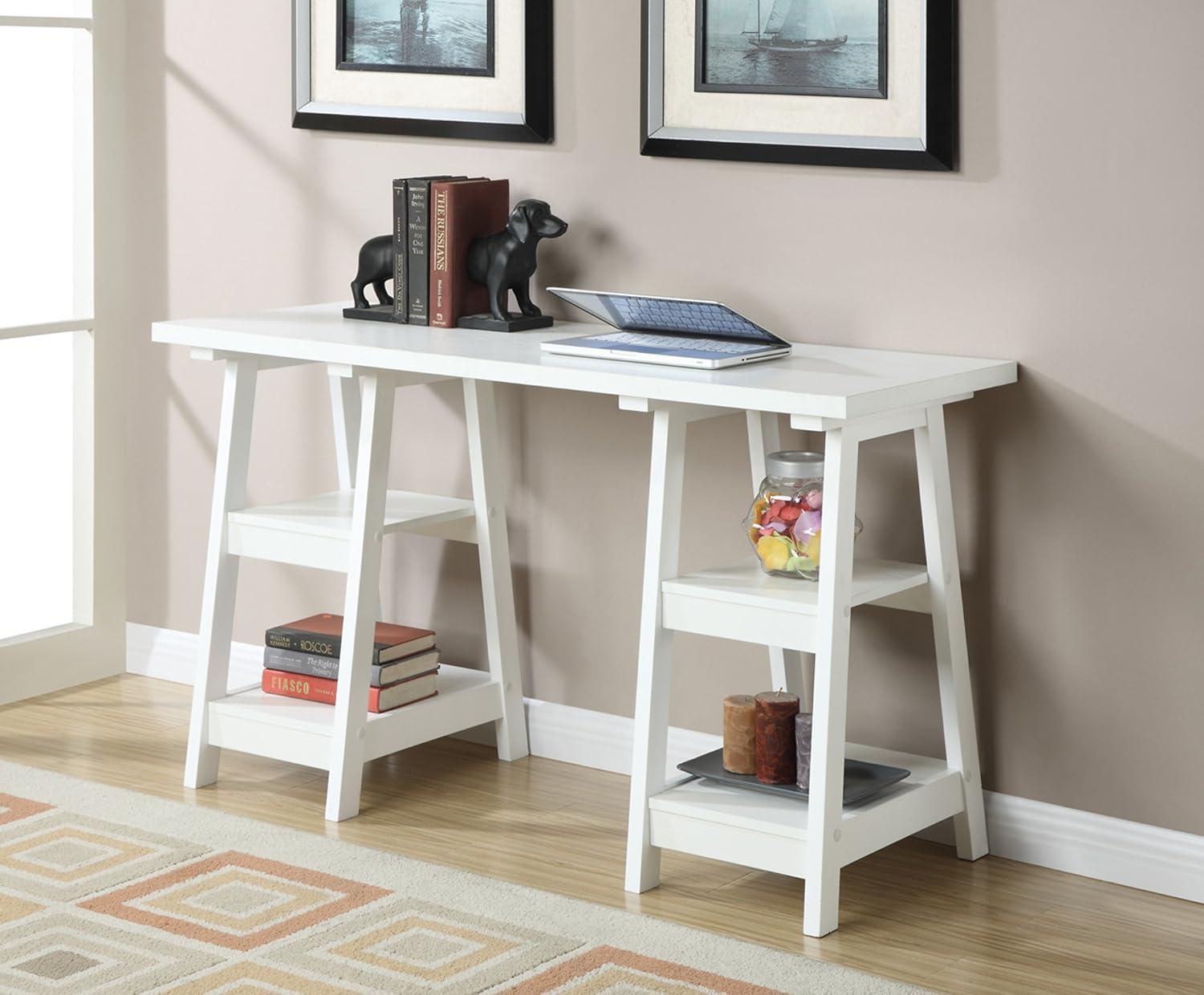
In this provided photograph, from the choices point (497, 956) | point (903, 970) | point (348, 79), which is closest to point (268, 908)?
point (497, 956)

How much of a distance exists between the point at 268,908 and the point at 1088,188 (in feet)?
5.13

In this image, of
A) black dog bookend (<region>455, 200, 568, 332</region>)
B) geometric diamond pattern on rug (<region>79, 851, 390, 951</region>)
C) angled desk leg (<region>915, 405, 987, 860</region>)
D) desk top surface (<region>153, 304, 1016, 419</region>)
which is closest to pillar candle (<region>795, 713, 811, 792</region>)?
angled desk leg (<region>915, 405, 987, 860</region>)

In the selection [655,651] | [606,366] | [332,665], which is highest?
[606,366]

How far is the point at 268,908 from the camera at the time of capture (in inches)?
100

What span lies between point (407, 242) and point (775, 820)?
1177 mm

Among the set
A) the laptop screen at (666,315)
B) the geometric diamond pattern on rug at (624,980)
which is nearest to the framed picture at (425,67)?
the laptop screen at (666,315)

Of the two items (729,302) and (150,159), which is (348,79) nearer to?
(150,159)

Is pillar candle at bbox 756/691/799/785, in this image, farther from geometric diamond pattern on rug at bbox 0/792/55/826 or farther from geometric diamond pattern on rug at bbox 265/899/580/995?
geometric diamond pattern on rug at bbox 0/792/55/826

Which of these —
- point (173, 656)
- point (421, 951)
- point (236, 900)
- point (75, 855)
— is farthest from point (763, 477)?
point (173, 656)

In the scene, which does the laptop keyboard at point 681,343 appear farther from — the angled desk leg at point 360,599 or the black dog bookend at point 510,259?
the angled desk leg at point 360,599

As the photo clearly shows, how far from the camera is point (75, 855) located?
2.74 m

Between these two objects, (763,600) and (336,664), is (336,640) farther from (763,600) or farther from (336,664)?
(763,600)

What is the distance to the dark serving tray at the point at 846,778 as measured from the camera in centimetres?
258

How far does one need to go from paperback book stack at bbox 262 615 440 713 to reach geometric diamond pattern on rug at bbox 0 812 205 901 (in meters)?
0.41
